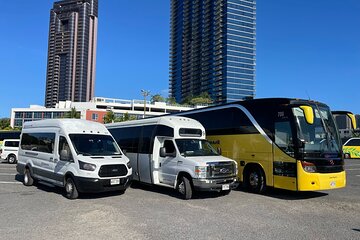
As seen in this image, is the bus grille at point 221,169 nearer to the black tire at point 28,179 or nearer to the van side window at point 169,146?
the van side window at point 169,146

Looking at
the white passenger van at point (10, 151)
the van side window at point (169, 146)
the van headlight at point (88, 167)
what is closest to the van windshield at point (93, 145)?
the van headlight at point (88, 167)

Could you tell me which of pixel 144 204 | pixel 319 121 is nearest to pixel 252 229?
pixel 144 204

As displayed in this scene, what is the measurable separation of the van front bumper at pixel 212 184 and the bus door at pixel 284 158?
5.64 feet

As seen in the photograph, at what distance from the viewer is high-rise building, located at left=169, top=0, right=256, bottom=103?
500 feet

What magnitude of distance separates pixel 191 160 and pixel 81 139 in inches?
154

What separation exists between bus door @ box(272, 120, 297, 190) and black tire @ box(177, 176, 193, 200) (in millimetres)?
3109

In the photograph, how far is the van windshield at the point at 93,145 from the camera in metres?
11.2

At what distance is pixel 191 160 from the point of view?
1110 centimetres

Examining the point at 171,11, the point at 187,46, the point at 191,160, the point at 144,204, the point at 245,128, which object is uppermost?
the point at 171,11

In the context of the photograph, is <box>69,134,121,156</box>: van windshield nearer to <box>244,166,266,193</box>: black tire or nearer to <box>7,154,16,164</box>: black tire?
<box>244,166,266,193</box>: black tire

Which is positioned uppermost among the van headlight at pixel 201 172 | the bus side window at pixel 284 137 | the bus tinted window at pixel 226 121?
the bus tinted window at pixel 226 121

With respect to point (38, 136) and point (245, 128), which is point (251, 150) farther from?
point (38, 136)

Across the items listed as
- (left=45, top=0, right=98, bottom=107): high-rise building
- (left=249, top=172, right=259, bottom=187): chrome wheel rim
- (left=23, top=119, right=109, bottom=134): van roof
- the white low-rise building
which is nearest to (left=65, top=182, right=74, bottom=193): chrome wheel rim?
(left=23, top=119, right=109, bottom=134): van roof

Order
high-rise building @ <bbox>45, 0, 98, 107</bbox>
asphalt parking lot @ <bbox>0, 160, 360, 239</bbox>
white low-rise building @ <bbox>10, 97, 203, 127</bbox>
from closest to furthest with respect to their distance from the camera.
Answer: asphalt parking lot @ <bbox>0, 160, 360, 239</bbox>, white low-rise building @ <bbox>10, 97, 203, 127</bbox>, high-rise building @ <bbox>45, 0, 98, 107</bbox>
